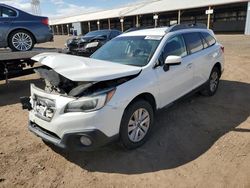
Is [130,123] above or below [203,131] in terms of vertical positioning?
above

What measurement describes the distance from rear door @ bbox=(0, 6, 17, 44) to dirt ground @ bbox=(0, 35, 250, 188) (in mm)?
2871

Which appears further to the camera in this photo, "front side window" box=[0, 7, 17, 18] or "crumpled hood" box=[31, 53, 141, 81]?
"front side window" box=[0, 7, 17, 18]

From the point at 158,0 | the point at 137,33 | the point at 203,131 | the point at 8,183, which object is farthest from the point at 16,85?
the point at 158,0

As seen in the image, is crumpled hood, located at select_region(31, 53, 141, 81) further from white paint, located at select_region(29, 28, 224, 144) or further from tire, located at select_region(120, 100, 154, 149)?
tire, located at select_region(120, 100, 154, 149)

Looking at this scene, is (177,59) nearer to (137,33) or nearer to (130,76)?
(130,76)

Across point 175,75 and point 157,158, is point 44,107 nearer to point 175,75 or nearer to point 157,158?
point 157,158

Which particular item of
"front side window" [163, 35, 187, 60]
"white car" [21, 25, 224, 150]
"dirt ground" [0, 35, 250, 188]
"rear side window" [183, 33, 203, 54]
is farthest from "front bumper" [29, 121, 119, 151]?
"rear side window" [183, 33, 203, 54]

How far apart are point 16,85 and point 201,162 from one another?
6.93m

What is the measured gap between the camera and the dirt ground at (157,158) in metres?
3.22

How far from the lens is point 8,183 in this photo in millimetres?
3242

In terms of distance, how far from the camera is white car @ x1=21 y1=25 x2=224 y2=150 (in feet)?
10.5

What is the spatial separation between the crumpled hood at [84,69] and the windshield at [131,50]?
45 cm

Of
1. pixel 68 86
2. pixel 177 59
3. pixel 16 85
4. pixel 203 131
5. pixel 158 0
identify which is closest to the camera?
pixel 68 86

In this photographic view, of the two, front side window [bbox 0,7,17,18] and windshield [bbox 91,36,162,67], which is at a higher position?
front side window [bbox 0,7,17,18]
